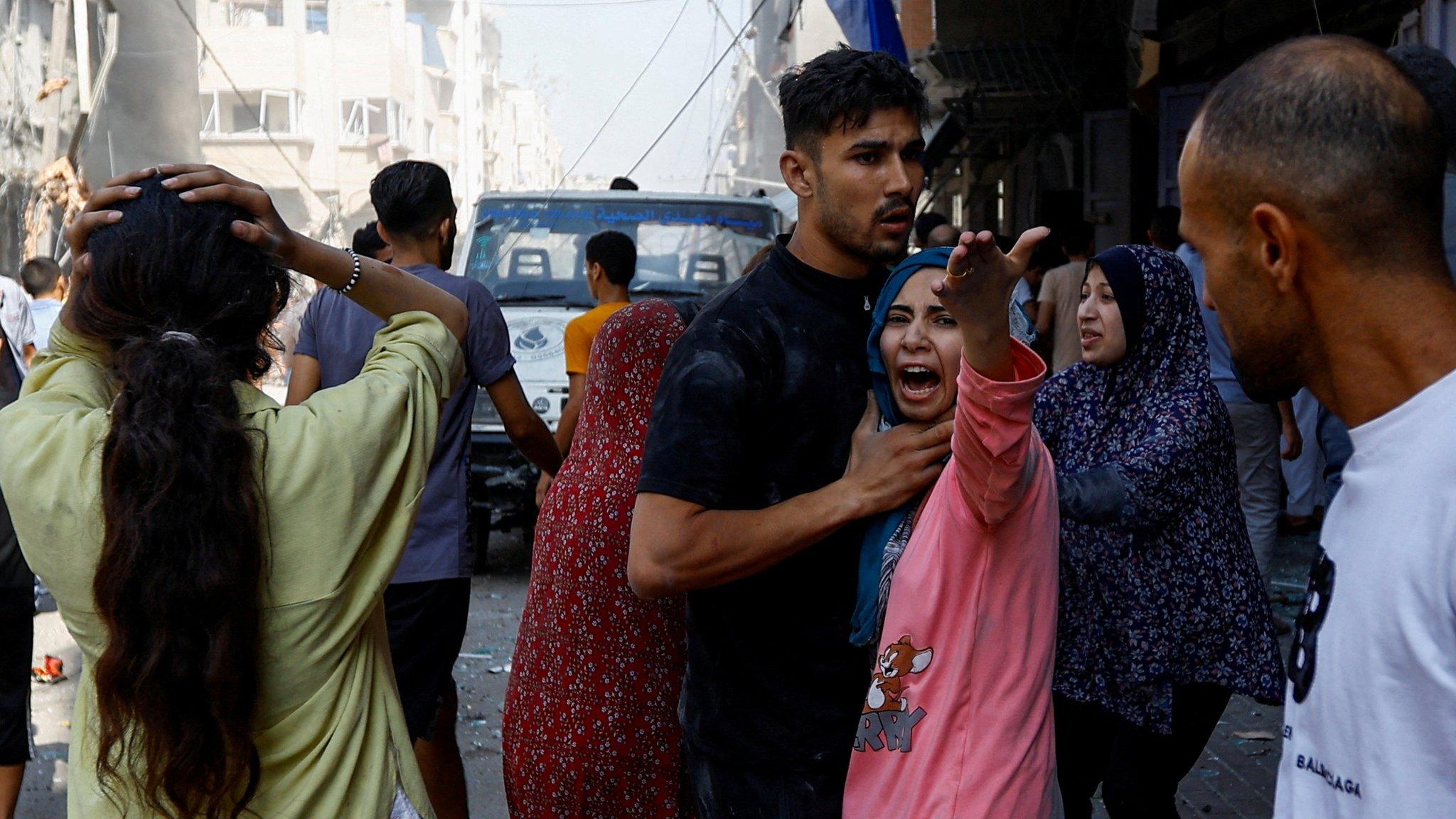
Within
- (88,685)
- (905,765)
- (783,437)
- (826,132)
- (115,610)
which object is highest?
(826,132)

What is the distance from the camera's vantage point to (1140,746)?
317 centimetres

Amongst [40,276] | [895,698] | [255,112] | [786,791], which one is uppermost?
[255,112]

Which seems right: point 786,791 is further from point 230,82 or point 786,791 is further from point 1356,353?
point 230,82

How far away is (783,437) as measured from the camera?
216cm

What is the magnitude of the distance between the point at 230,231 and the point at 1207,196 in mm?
1292

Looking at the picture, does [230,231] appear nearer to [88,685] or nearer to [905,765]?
[88,685]

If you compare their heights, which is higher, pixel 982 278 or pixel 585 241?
pixel 585 241

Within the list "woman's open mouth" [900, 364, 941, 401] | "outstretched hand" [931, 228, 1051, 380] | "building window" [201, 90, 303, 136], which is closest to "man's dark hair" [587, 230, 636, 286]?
"woman's open mouth" [900, 364, 941, 401]

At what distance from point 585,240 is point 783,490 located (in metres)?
7.08

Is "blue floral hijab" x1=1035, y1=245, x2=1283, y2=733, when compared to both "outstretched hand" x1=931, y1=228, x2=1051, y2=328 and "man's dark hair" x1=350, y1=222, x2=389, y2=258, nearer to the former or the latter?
"outstretched hand" x1=931, y1=228, x2=1051, y2=328

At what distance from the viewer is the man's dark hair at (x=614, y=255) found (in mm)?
6590

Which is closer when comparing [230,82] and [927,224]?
[927,224]

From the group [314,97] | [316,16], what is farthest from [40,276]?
[316,16]

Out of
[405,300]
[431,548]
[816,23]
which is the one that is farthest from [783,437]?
[816,23]
